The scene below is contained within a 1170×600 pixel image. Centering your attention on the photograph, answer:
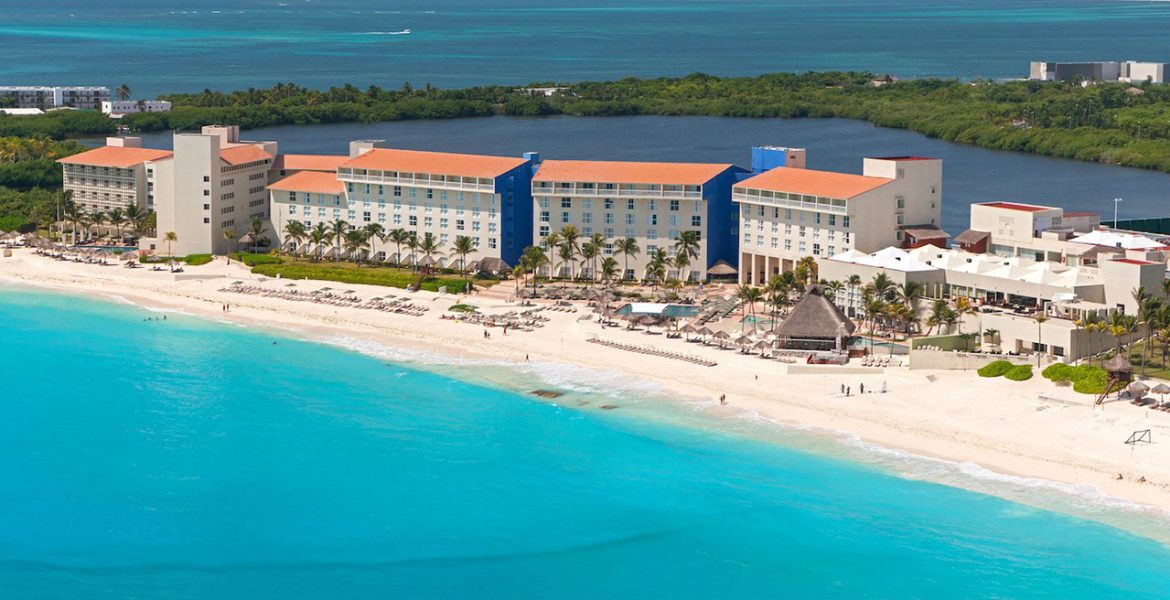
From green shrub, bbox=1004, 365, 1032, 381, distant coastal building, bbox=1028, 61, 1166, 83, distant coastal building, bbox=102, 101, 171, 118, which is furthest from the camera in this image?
distant coastal building, bbox=1028, 61, 1166, 83

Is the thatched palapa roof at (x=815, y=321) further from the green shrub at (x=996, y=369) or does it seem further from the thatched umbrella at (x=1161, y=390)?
the thatched umbrella at (x=1161, y=390)

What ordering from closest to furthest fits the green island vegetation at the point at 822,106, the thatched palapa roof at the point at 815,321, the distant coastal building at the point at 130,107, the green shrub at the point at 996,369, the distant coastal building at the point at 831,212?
the green shrub at the point at 996,369, the thatched palapa roof at the point at 815,321, the distant coastal building at the point at 831,212, the green island vegetation at the point at 822,106, the distant coastal building at the point at 130,107

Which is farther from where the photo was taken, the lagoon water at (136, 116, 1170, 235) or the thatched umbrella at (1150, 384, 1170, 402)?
the lagoon water at (136, 116, 1170, 235)

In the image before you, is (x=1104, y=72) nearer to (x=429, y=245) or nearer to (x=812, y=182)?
(x=812, y=182)

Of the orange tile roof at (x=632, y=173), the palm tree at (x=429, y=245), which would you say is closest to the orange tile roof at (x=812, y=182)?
the orange tile roof at (x=632, y=173)

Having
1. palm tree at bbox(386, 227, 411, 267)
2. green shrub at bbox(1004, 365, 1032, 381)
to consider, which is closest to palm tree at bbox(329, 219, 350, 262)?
palm tree at bbox(386, 227, 411, 267)

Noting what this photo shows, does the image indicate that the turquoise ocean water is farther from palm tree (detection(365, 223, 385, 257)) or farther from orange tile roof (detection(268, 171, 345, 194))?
orange tile roof (detection(268, 171, 345, 194))

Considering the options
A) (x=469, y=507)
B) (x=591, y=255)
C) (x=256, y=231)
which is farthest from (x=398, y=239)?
(x=469, y=507)
